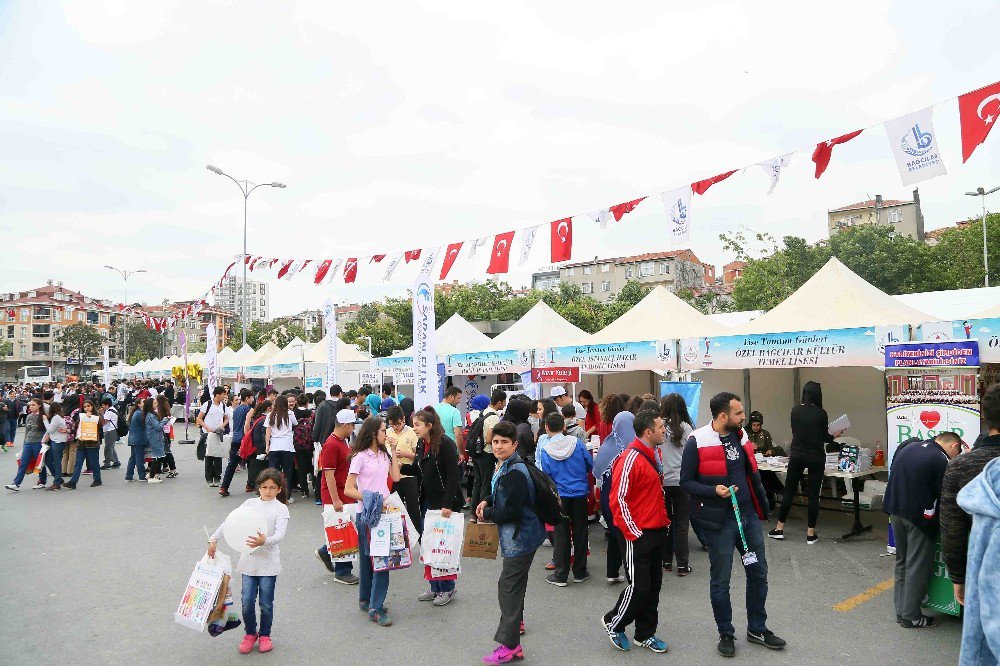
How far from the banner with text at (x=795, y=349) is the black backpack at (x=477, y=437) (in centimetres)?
393

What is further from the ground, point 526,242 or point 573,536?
point 526,242

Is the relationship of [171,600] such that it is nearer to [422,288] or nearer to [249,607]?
[249,607]

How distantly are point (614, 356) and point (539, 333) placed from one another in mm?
4671

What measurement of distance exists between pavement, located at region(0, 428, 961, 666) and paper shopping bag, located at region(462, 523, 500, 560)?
2.02 feet

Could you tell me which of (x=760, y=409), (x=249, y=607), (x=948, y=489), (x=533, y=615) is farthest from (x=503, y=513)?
(x=760, y=409)

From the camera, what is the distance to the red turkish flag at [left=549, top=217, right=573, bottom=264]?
1196 cm

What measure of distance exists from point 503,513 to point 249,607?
191 centimetres

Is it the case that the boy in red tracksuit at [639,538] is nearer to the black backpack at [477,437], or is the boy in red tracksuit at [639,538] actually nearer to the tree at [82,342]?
the black backpack at [477,437]

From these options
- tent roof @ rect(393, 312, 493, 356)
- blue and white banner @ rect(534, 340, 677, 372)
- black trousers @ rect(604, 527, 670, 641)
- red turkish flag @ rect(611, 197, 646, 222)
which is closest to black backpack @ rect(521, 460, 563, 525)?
black trousers @ rect(604, 527, 670, 641)

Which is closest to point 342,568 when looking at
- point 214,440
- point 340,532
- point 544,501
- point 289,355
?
point 340,532

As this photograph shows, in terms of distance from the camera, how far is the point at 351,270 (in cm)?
1683

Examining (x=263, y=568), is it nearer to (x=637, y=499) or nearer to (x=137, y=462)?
(x=637, y=499)

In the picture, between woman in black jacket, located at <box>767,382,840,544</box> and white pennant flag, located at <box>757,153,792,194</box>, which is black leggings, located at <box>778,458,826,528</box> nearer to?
woman in black jacket, located at <box>767,382,840,544</box>

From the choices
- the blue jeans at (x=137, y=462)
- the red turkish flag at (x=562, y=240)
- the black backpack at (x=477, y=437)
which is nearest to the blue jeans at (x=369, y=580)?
the black backpack at (x=477, y=437)
